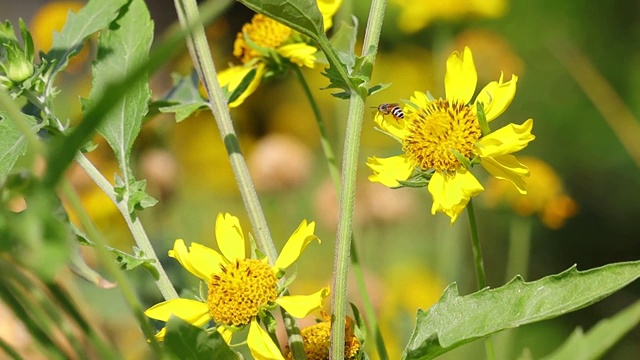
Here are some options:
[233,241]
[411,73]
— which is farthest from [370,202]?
[411,73]

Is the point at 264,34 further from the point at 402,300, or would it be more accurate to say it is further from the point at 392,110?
the point at 402,300

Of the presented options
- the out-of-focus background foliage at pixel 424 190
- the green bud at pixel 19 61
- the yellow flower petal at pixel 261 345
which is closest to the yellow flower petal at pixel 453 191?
the yellow flower petal at pixel 261 345

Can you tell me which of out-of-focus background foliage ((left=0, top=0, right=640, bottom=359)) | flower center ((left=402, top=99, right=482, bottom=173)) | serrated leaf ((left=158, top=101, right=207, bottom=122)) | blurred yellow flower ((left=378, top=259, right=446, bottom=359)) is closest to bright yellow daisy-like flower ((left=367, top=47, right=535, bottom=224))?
flower center ((left=402, top=99, right=482, bottom=173))

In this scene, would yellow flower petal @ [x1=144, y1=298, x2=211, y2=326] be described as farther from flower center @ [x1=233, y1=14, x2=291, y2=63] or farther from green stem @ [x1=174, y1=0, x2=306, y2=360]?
flower center @ [x1=233, y1=14, x2=291, y2=63]

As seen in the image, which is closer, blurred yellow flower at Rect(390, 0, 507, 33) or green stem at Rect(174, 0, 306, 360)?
green stem at Rect(174, 0, 306, 360)

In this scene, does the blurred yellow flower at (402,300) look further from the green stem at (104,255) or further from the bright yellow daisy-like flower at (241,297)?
the green stem at (104,255)

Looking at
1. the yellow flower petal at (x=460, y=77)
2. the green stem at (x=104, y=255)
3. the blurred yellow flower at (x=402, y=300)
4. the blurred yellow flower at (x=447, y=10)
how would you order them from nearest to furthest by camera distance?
the green stem at (x=104, y=255) → the yellow flower petal at (x=460, y=77) → the blurred yellow flower at (x=402, y=300) → the blurred yellow flower at (x=447, y=10)

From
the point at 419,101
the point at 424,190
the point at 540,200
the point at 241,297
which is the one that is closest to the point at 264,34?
the point at 419,101
